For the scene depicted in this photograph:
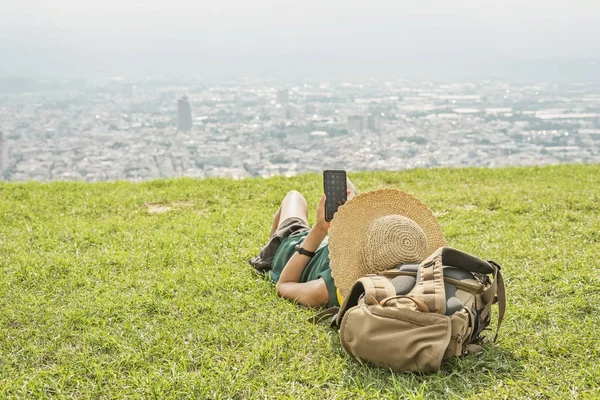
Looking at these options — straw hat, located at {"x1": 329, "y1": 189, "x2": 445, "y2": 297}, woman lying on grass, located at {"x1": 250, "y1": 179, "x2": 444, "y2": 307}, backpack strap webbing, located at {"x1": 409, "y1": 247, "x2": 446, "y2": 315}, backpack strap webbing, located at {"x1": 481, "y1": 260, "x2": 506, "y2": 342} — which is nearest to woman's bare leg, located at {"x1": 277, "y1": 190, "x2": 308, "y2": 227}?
woman lying on grass, located at {"x1": 250, "y1": 179, "x2": 444, "y2": 307}

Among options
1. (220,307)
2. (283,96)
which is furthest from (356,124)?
(220,307)

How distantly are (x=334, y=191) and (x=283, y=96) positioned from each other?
43554 millimetres

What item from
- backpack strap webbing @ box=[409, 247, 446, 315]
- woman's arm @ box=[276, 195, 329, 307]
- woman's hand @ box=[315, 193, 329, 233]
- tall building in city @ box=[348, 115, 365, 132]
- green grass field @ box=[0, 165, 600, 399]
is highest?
woman's hand @ box=[315, 193, 329, 233]

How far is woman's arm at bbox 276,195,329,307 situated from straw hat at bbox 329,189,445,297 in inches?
10.2

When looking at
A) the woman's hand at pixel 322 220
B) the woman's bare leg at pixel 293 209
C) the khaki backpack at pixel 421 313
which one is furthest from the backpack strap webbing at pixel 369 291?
the woman's bare leg at pixel 293 209

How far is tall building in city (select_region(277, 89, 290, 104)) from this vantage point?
148 ft

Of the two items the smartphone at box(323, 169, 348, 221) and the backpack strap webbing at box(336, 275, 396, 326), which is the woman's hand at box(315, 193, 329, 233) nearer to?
the smartphone at box(323, 169, 348, 221)

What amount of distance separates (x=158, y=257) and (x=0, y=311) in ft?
4.55

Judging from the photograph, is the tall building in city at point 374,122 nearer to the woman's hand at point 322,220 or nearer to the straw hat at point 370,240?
the woman's hand at point 322,220

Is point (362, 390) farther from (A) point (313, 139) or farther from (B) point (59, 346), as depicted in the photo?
(A) point (313, 139)

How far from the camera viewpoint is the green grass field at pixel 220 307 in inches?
114

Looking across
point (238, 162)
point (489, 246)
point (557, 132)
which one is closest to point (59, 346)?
point (489, 246)

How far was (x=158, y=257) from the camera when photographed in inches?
195

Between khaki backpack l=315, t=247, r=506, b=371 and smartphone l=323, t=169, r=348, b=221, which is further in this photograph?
smartphone l=323, t=169, r=348, b=221
